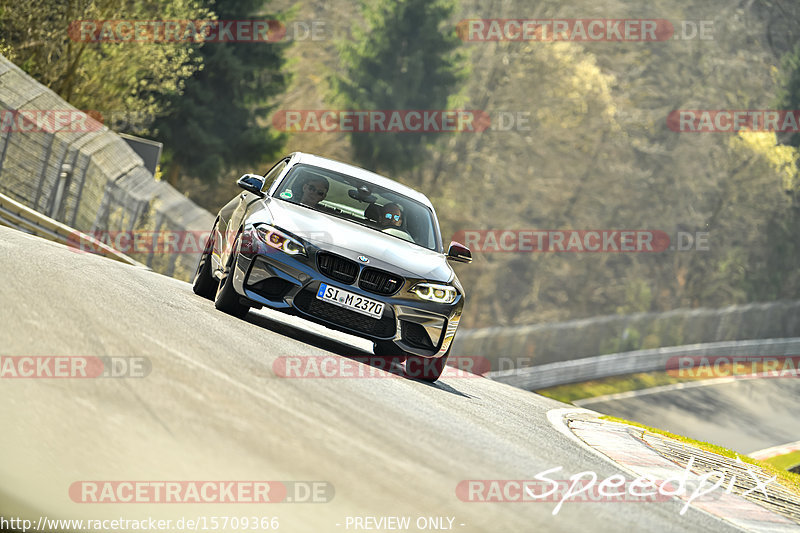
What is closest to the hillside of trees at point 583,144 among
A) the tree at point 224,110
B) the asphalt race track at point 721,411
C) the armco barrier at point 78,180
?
the tree at point 224,110

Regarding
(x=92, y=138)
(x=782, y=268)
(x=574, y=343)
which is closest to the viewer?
(x=92, y=138)

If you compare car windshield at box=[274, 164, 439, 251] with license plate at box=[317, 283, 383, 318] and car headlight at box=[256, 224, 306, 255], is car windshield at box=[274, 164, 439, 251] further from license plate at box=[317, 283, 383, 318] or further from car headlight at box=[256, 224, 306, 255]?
license plate at box=[317, 283, 383, 318]

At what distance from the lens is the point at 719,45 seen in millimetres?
74812

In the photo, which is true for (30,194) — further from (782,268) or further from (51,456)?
(782,268)

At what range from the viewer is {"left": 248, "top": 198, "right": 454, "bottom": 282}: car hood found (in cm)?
859

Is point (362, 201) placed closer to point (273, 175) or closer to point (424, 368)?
point (273, 175)

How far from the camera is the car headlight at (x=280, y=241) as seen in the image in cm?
846

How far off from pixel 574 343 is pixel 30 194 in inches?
774

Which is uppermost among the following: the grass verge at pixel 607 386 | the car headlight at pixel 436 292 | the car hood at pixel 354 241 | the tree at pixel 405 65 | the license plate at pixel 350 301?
the tree at pixel 405 65

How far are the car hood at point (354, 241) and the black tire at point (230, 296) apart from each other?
0.40 metres

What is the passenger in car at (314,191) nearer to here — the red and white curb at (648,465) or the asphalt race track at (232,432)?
the asphalt race track at (232,432)

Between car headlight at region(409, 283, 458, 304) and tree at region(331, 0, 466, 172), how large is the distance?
41.5 metres

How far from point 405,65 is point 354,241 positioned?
4424 cm

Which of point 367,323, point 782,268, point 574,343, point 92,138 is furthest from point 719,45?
point 367,323
